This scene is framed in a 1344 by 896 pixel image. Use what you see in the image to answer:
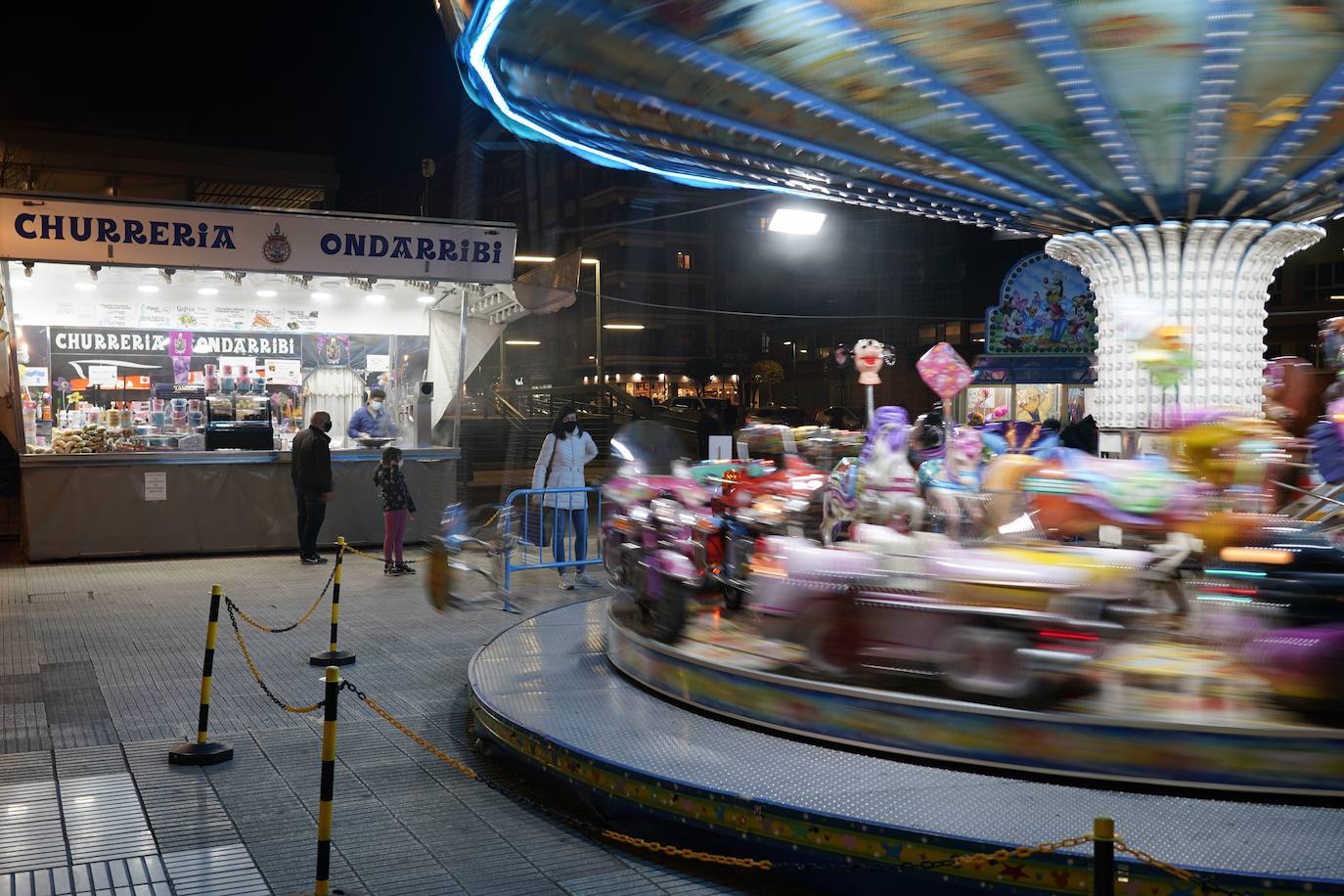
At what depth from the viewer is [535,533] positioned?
43.6 ft

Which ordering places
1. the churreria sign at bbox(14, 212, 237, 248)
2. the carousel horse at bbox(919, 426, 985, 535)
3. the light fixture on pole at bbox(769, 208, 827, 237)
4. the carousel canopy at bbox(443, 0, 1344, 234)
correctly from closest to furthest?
the carousel canopy at bbox(443, 0, 1344, 234)
the carousel horse at bbox(919, 426, 985, 535)
the churreria sign at bbox(14, 212, 237, 248)
the light fixture on pole at bbox(769, 208, 827, 237)

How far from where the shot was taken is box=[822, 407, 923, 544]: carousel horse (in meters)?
8.45

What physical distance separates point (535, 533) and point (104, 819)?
27.0 feet

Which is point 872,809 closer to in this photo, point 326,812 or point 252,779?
point 326,812

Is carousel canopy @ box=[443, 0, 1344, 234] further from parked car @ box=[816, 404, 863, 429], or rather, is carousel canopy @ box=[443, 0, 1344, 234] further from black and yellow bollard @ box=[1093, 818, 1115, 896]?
parked car @ box=[816, 404, 863, 429]

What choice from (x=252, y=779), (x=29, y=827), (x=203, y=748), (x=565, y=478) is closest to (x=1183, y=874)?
(x=252, y=779)

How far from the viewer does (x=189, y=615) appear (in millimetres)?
10352

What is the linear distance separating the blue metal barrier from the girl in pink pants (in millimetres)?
1267

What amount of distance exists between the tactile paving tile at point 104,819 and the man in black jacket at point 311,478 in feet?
26.0

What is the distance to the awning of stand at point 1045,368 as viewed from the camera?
24.3 metres

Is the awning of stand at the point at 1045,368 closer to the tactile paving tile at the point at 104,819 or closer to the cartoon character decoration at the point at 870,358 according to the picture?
the cartoon character decoration at the point at 870,358

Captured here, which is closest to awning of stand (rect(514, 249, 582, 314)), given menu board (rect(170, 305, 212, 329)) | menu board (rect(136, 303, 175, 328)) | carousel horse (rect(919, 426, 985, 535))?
menu board (rect(170, 305, 212, 329))

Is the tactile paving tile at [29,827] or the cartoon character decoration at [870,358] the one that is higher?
the cartoon character decoration at [870,358]

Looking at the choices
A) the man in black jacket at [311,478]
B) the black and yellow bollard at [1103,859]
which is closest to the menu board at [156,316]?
the man in black jacket at [311,478]
